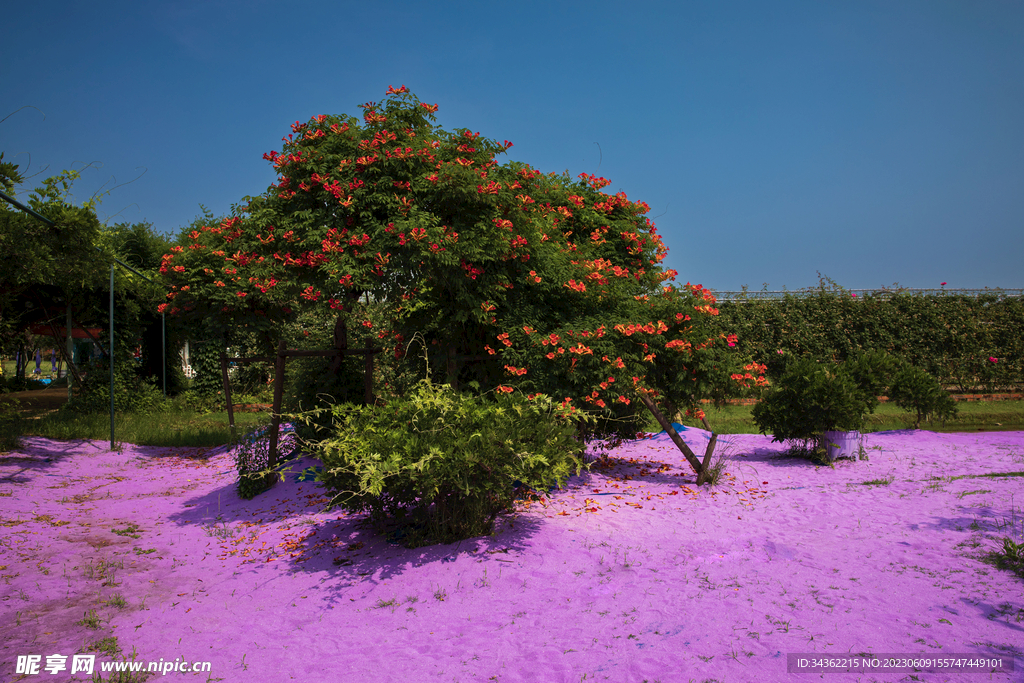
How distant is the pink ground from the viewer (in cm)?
339

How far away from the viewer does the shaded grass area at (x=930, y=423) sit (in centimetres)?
1152

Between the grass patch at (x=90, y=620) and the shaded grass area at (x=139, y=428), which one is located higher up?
the shaded grass area at (x=139, y=428)

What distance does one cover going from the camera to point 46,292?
504 inches

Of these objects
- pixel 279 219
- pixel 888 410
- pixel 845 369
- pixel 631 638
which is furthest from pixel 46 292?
pixel 888 410

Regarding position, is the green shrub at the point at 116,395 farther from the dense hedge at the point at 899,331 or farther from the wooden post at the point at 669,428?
the dense hedge at the point at 899,331

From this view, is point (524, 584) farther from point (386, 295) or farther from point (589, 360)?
point (386, 295)

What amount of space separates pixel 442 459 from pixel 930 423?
11.6 m

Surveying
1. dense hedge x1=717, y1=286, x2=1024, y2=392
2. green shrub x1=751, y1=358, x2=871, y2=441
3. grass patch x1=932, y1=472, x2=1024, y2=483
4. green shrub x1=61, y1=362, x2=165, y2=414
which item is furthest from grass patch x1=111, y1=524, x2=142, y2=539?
dense hedge x1=717, y1=286, x2=1024, y2=392

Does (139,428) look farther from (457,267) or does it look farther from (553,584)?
(553,584)

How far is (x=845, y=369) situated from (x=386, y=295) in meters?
7.00

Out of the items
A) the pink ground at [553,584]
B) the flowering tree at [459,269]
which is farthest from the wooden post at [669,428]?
the pink ground at [553,584]

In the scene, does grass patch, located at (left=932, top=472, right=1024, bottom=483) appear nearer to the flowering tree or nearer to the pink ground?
the pink ground

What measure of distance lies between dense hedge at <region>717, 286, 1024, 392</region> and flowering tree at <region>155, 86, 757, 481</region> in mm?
9549

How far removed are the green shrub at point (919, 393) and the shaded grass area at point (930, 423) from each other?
597 mm
